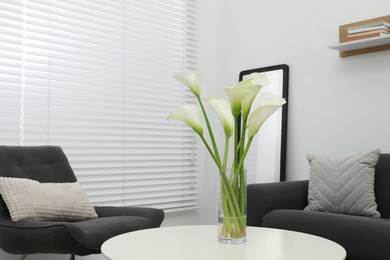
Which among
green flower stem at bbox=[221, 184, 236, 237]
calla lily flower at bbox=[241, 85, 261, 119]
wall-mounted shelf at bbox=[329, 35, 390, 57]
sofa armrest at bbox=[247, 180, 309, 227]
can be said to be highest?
wall-mounted shelf at bbox=[329, 35, 390, 57]

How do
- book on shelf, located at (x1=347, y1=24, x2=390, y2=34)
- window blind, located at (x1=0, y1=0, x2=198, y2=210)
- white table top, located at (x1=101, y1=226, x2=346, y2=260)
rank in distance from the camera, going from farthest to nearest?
window blind, located at (x1=0, y1=0, x2=198, y2=210), book on shelf, located at (x1=347, y1=24, x2=390, y2=34), white table top, located at (x1=101, y1=226, x2=346, y2=260)

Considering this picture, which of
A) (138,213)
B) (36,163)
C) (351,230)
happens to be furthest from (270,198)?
(36,163)

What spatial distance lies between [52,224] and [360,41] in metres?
2.20

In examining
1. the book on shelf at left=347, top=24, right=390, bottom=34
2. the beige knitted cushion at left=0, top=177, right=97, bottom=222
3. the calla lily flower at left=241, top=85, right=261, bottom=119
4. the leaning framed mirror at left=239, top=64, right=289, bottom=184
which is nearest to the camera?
the calla lily flower at left=241, top=85, right=261, bottom=119

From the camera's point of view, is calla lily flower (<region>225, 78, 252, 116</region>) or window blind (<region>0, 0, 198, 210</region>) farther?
window blind (<region>0, 0, 198, 210</region>)

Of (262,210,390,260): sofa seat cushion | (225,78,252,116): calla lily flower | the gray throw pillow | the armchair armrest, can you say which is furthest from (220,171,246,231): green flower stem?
the gray throw pillow

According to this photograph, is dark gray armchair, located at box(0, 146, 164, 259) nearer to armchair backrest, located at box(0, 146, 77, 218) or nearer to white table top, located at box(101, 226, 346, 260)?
armchair backrest, located at box(0, 146, 77, 218)

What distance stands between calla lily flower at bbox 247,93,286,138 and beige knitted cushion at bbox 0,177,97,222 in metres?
1.35

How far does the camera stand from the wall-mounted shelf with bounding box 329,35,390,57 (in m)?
2.94

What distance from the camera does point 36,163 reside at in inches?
111

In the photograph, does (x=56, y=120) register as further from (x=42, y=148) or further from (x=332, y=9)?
(x=332, y=9)

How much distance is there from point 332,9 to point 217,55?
1287 mm

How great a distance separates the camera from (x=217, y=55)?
14.4 ft

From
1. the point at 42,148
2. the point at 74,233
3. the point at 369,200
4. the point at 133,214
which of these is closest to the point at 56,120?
the point at 42,148
